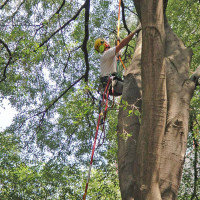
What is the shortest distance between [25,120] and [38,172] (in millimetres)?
1593

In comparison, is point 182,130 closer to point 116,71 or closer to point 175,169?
point 175,169

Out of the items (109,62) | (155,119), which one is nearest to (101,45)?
(109,62)

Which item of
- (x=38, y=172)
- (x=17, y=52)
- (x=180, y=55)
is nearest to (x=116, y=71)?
(x=180, y=55)

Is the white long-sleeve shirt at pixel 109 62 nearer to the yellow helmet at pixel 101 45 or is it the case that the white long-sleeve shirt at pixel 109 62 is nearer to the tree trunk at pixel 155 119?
the yellow helmet at pixel 101 45

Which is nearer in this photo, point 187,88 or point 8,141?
point 187,88

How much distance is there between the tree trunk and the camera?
2404mm

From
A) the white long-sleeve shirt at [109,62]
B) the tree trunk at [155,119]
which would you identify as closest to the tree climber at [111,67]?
the white long-sleeve shirt at [109,62]

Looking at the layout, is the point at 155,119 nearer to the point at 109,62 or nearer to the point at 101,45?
the point at 109,62

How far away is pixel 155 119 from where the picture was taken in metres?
2.44

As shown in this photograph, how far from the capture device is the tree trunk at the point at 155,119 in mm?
2404

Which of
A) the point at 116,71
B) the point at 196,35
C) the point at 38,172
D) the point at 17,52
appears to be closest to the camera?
the point at 116,71

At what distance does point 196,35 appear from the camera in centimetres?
707

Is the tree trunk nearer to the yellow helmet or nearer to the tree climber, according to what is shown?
the tree climber

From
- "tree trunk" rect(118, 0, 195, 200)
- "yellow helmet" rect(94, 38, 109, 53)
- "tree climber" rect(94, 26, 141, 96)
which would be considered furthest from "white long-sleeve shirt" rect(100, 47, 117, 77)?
"tree trunk" rect(118, 0, 195, 200)
